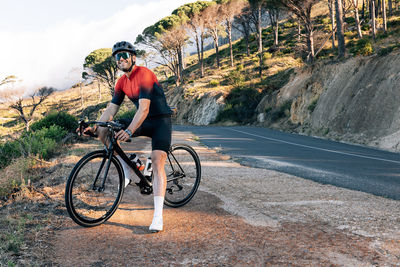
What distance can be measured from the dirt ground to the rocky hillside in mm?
10126

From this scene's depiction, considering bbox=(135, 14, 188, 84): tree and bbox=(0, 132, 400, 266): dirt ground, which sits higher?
bbox=(135, 14, 188, 84): tree

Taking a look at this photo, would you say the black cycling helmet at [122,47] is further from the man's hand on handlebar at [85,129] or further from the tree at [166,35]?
the tree at [166,35]

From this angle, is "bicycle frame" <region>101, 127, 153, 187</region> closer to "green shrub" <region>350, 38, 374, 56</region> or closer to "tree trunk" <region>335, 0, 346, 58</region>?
"green shrub" <region>350, 38, 374, 56</region>

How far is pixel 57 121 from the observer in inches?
632

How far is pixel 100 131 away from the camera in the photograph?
12.0 ft

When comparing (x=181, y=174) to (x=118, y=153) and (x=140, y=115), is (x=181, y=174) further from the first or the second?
(x=140, y=115)

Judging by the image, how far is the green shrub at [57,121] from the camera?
16.0 meters

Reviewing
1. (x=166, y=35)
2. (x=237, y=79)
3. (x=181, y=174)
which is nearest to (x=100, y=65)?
(x=166, y=35)

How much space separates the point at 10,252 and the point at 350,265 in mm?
2734

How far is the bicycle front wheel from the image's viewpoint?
348 cm

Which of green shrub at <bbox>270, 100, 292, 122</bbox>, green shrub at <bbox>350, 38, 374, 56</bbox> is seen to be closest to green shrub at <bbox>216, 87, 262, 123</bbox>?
green shrub at <bbox>270, 100, 292, 122</bbox>

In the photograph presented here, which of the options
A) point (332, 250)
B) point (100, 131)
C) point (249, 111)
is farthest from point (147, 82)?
point (249, 111)

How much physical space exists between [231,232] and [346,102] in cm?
1620

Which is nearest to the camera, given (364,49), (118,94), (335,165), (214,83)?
(118,94)
